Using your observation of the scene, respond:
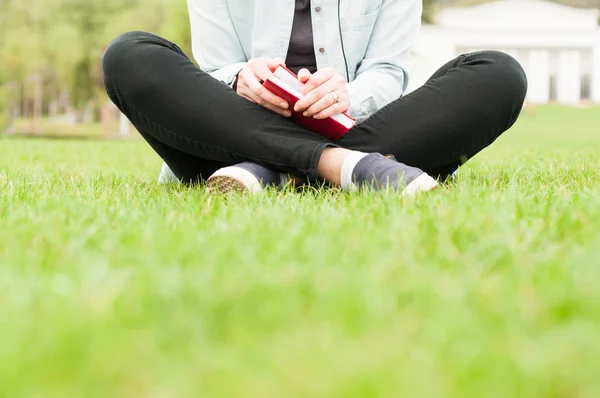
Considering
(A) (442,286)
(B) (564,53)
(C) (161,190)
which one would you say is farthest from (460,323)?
(B) (564,53)

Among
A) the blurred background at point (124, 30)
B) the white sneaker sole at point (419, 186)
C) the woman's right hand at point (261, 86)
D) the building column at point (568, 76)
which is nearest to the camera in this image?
the white sneaker sole at point (419, 186)

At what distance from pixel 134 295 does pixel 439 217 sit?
2.56ft

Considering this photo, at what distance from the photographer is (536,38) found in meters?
39.3

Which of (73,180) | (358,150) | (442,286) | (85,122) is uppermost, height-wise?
(442,286)

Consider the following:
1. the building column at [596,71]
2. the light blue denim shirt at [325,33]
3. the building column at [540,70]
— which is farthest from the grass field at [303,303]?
the building column at [596,71]

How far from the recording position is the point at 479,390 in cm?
70

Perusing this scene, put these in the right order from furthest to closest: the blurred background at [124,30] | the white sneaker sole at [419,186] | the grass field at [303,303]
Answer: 1. the blurred background at [124,30]
2. the white sneaker sole at [419,186]
3. the grass field at [303,303]

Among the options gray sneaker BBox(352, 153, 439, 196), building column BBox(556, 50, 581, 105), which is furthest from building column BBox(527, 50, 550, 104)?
gray sneaker BBox(352, 153, 439, 196)

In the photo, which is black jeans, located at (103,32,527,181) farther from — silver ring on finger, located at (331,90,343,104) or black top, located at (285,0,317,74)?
black top, located at (285,0,317,74)

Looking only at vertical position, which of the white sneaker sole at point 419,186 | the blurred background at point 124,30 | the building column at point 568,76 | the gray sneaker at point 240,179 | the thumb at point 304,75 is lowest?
the building column at point 568,76

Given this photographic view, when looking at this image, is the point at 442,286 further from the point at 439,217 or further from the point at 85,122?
the point at 85,122

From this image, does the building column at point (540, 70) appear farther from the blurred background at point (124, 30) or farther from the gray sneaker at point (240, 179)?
the gray sneaker at point (240, 179)

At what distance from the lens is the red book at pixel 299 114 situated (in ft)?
7.04

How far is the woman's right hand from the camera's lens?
2.17 m
